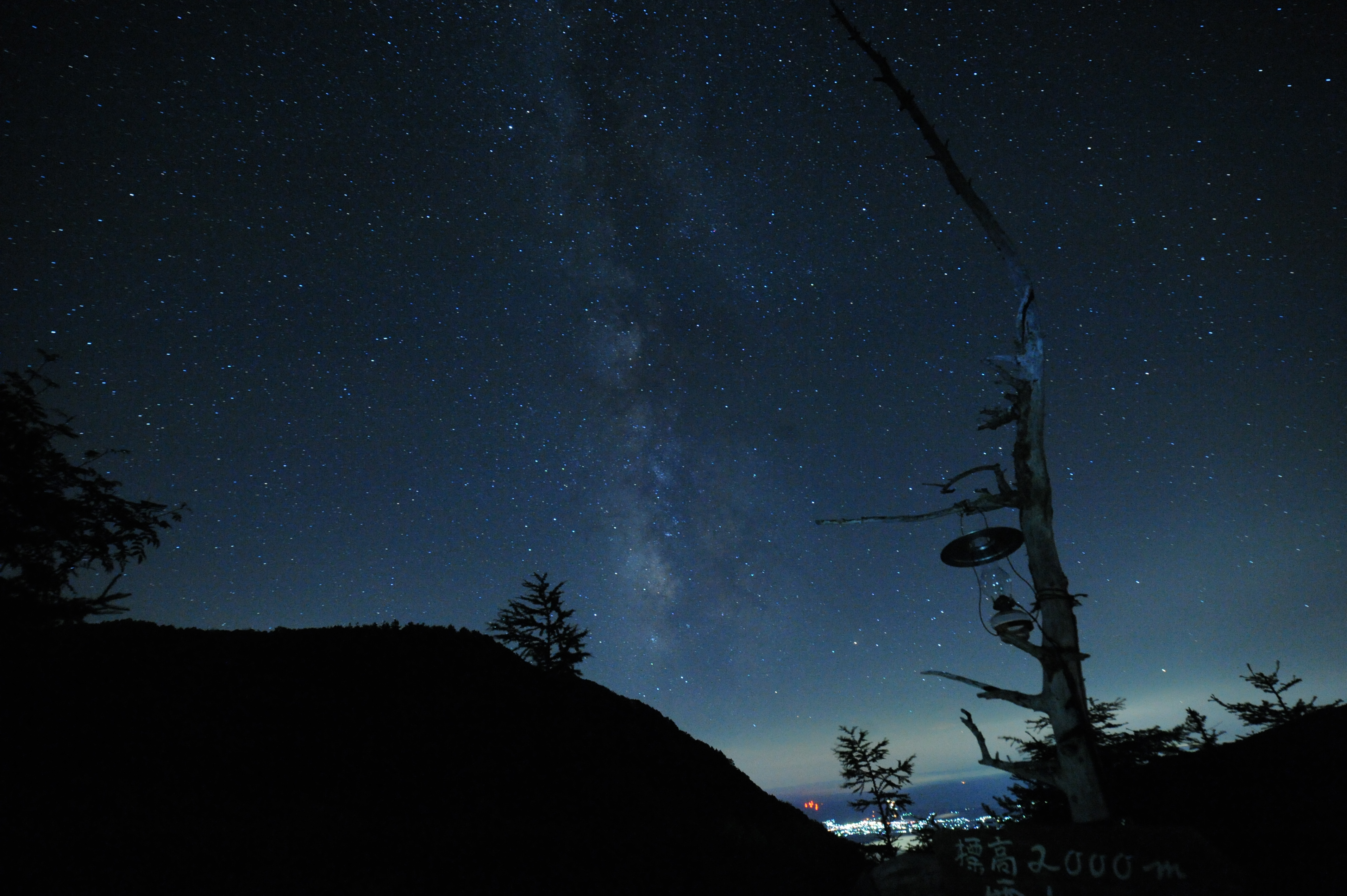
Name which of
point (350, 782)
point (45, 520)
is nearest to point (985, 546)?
point (350, 782)

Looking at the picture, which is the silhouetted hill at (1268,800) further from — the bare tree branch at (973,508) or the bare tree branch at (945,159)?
the bare tree branch at (945,159)

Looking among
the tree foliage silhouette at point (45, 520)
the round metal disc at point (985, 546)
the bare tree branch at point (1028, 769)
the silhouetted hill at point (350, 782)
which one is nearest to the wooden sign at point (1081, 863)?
the bare tree branch at point (1028, 769)

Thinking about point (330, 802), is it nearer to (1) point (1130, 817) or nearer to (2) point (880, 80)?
(1) point (1130, 817)

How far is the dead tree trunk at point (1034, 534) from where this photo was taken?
185 inches

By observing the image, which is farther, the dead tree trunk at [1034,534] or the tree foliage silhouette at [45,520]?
the tree foliage silhouette at [45,520]

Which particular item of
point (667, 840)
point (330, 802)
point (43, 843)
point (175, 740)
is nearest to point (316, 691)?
point (175, 740)

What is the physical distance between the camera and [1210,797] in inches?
231

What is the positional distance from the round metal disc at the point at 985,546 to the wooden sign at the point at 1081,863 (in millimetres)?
2132

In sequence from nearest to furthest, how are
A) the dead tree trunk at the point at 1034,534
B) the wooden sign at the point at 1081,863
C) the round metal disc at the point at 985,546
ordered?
the wooden sign at the point at 1081,863 < the dead tree trunk at the point at 1034,534 < the round metal disc at the point at 985,546

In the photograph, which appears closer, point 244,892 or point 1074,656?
point 1074,656

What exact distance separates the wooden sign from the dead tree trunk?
526mm

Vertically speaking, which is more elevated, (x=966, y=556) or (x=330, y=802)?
(x=966, y=556)

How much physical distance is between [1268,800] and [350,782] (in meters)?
13.1

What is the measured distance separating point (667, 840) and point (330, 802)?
651 cm
